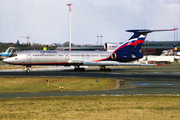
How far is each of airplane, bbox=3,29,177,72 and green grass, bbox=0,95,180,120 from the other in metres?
32.9

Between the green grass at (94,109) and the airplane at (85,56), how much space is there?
32945 mm

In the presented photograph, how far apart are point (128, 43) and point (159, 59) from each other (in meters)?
41.6

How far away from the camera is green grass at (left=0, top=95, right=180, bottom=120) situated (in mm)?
14844

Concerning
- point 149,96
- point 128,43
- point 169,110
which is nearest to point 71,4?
point 128,43

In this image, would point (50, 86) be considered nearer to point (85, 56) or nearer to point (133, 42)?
point (85, 56)

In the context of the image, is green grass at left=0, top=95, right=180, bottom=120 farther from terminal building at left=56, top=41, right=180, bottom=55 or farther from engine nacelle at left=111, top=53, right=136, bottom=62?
terminal building at left=56, top=41, right=180, bottom=55

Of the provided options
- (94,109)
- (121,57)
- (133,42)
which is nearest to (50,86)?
(94,109)

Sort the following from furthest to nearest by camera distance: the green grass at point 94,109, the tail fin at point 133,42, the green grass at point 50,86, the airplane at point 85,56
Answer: the tail fin at point 133,42 → the airplane at point 85,56 → the green grass at point 50,86 → the green grass at point 94,109

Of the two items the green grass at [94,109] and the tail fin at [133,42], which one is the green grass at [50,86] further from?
the tail fin at [133,42]

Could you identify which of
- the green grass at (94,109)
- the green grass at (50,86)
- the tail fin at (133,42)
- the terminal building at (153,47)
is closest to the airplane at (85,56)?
the tail fin at (133,42)

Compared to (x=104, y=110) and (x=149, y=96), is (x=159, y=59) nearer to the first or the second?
(x=149, y=96)

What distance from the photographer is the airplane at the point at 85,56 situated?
52.1 metres

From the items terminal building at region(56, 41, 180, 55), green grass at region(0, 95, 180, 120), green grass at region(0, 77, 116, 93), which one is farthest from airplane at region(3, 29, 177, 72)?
terminal building at region(56, 41, 180, 55)

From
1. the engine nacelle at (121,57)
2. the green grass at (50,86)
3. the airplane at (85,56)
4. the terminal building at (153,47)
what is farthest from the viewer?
the terminal building at (153,47)
